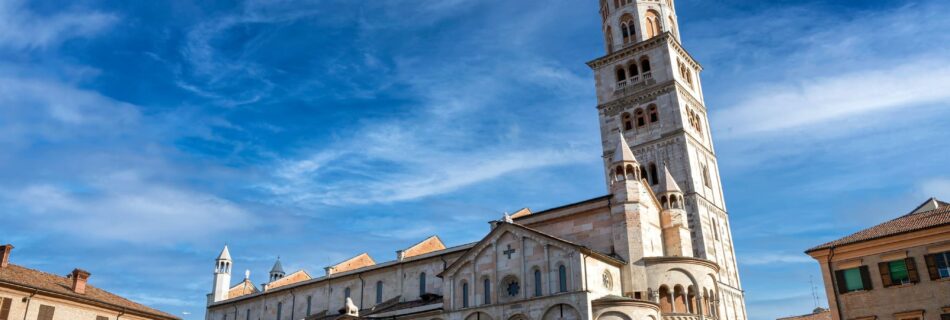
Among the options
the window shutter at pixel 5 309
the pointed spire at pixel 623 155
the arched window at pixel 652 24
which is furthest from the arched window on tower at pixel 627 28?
the window shutter at pixel 5 309

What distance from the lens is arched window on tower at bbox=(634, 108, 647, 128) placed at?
174 ft

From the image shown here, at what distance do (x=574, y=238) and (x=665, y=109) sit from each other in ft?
58.4

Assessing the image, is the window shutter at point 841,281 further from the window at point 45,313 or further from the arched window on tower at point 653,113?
the window at point 45,313

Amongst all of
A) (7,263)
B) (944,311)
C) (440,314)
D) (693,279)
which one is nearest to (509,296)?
(440,314)

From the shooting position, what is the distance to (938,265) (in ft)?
105

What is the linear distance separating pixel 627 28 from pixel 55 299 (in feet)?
148

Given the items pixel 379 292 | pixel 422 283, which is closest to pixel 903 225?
pixel 422 283

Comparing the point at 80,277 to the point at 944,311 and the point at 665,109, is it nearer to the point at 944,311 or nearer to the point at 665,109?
the point at 665,109

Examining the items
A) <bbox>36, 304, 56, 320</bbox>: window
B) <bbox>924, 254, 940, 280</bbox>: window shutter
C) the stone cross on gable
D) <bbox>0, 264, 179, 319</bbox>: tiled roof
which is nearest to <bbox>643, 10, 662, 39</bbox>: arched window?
the stone cross on gable

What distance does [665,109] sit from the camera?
51906 mm

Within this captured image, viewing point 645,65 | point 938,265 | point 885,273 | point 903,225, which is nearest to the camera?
point 938,265

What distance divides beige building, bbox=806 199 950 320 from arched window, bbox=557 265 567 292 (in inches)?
511

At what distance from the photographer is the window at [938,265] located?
104 feet

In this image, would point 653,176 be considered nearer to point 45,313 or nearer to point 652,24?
point 652,24
